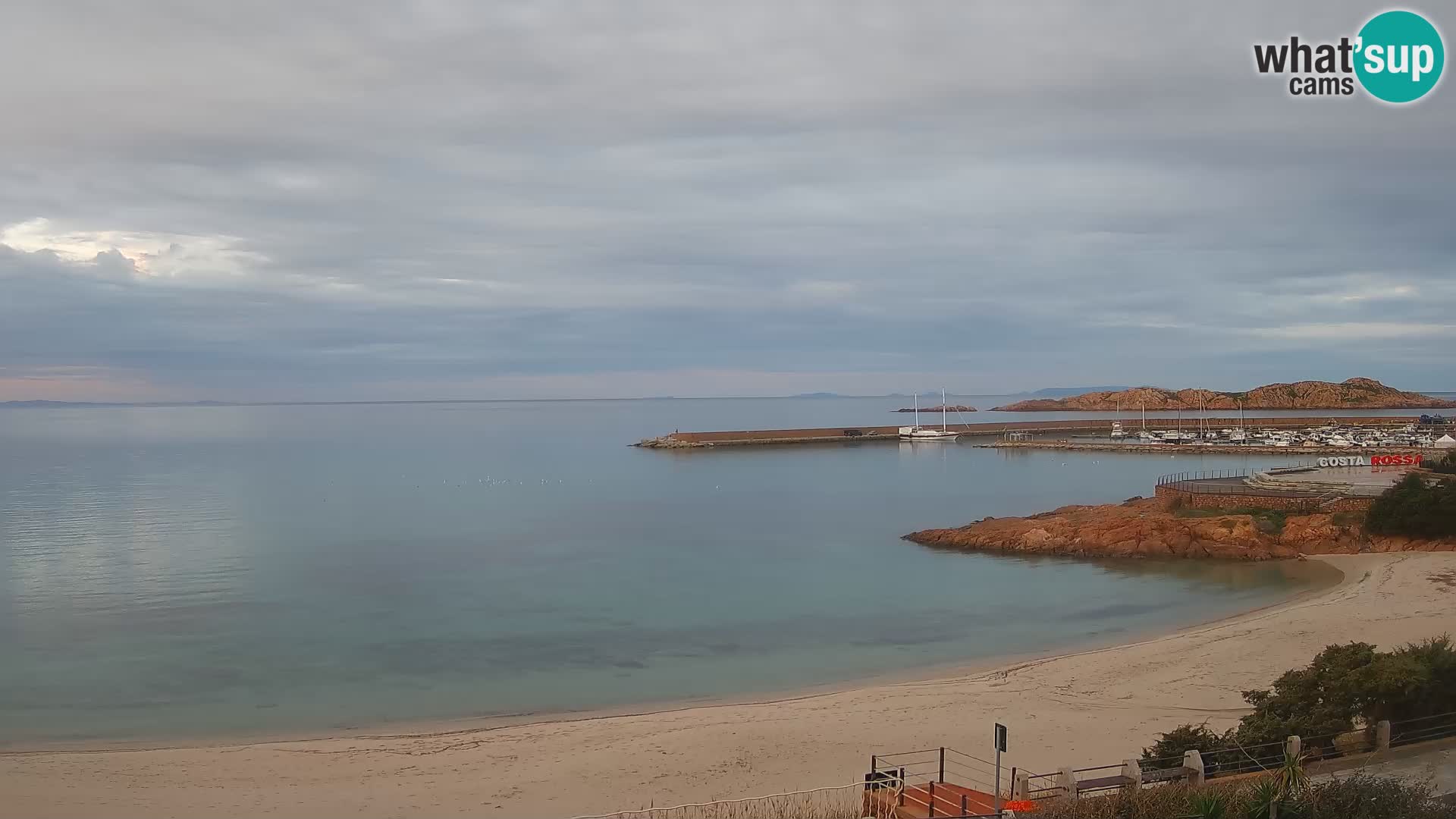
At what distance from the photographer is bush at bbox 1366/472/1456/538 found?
33500 mm

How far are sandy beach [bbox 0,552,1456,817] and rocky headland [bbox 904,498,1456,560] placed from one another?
1368cm

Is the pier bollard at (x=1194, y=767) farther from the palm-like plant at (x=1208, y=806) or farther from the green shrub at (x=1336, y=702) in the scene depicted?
the green shrub at (x=1336, y=702)

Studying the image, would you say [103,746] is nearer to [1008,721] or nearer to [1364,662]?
[1008,721]

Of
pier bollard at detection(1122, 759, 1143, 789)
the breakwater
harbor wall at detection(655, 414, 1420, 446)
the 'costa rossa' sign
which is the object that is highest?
harbor wall at detection(655, 414, 1420, 446)

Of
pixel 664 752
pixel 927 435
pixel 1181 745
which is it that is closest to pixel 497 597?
pixel 664 752

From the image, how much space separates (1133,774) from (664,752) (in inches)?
309

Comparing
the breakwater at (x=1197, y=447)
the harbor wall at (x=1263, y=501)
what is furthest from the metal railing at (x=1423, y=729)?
the breakwater at (x=1197, y=447)

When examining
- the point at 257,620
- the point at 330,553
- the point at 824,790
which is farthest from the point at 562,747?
the point at 330,553

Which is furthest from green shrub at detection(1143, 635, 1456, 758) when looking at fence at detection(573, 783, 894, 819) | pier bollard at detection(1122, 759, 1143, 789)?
fence at detection(573, 783, 894, 819)

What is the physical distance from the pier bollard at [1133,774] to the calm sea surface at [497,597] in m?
11.0

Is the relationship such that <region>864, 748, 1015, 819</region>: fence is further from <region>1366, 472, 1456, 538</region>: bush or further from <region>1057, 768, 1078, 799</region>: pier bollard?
<region>1366, 472, 1456, 538</region>: bush

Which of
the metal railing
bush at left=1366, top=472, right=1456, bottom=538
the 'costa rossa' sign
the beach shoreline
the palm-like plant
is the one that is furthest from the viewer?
the 'costa rossa' sign

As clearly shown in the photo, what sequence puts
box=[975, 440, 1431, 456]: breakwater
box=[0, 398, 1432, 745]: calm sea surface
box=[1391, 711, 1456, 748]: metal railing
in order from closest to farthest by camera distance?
box=[1391, 711, 1456, 748]: metal railing < box=[0, 398, 1432, 745]: calm sea surface < box=[975, 440, 1431, 456]: breakwater

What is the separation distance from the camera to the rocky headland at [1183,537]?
3503cm
